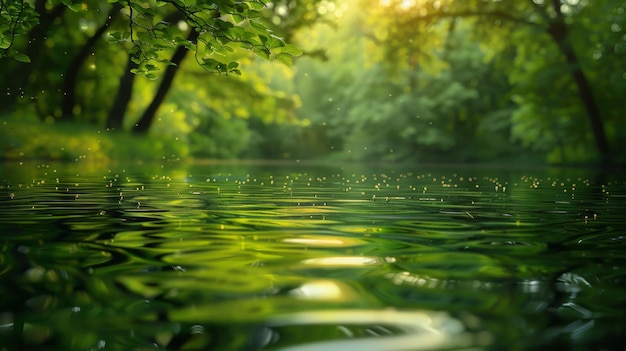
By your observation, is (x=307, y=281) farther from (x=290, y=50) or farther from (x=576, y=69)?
(x=576, y=69)

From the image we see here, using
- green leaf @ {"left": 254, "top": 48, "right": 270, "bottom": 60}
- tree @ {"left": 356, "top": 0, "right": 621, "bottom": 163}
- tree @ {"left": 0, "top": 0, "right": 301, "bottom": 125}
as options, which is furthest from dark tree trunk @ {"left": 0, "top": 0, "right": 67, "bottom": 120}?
green leaf @ {"left": 254, "top": 48, "right": 270, "bottom": 60}

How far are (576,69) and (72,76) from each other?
18981 millimetres

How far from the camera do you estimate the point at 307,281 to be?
3525mm

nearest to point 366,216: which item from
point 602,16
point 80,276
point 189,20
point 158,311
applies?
point 189,20

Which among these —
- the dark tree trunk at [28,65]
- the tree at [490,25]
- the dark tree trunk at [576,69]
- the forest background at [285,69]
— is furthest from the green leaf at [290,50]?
the dark tree trunk at [576,69]

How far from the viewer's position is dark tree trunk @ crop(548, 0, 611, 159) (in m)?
26.3

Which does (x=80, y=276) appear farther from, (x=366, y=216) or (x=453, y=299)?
(x=366, y=216)

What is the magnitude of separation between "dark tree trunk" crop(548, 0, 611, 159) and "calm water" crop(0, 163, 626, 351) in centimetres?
2093

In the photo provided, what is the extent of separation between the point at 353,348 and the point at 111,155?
23785 millimetres

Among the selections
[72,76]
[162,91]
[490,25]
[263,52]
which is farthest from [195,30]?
[490,25]

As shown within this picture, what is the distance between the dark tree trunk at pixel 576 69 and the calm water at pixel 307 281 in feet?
68.7

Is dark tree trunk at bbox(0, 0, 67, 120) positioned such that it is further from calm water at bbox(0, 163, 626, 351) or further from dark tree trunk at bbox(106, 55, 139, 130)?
calm water at bbox(0, 163, 626, 351)

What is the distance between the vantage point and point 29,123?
75.9 ft

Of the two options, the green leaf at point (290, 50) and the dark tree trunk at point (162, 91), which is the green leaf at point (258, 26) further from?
the dark tree trunk at point (162, 91)
